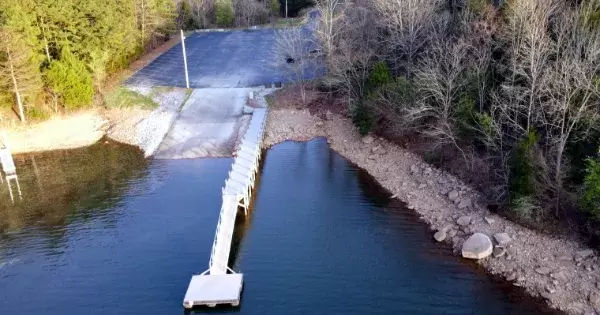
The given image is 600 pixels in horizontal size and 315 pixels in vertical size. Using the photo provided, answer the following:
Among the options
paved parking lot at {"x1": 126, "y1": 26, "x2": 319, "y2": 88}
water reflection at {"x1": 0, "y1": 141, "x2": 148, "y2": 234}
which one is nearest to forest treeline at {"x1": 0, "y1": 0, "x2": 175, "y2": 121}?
paved parking lot at {"x1": 126, "y1": 26, "x2": 319, "y2": 88}

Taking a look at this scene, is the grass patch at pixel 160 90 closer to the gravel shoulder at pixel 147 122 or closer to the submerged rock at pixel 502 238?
the gravel shoulder at pixel 147 122

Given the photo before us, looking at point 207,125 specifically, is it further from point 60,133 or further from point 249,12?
point 249,12

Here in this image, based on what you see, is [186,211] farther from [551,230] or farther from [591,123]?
[591,123]

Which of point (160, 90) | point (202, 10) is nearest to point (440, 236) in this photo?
point (160, 90)

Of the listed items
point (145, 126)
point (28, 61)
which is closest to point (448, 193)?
point (145, 126)

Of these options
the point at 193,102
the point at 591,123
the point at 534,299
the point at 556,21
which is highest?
the point at 556,21

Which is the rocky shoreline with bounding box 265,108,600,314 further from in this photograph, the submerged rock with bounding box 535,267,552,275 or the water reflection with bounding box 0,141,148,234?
the water reflection with bounding box 0,141,148,234

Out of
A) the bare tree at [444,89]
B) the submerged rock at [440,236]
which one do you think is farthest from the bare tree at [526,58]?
the submerged rock at [440,236]
